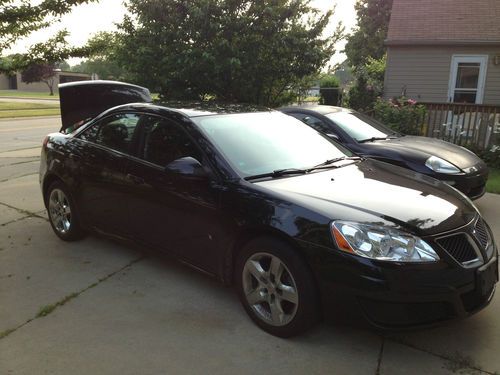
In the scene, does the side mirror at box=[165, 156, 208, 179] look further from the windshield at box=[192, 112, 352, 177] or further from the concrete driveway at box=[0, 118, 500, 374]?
the concrete driveway at box=[0, 118, 500, 374]

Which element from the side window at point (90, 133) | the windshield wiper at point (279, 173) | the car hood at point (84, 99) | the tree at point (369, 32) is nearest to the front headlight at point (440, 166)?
the windshield wiper at point (279, 173)

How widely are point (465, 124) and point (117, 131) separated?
810cm


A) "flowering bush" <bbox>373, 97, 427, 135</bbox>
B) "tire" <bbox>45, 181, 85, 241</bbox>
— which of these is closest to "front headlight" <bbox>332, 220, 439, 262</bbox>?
"tire" <bbox>45, 181, 85, 241</bbox>

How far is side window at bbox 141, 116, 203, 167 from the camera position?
146 inches

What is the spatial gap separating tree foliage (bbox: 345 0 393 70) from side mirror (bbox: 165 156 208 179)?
114ft

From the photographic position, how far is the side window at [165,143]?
372 cm

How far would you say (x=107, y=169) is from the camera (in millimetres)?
4273

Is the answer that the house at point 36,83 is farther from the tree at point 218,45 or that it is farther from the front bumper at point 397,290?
the front bumper at point 397,290

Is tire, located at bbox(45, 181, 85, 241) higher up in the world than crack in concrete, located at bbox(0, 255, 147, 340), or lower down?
higher up

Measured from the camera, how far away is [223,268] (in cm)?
343

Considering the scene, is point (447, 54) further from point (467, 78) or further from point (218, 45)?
point (218, 45)

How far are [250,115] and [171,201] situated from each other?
43.5 inches

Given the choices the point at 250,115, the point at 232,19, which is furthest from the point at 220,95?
the point at 250,115

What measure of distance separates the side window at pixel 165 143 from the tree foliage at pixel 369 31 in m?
34.3
